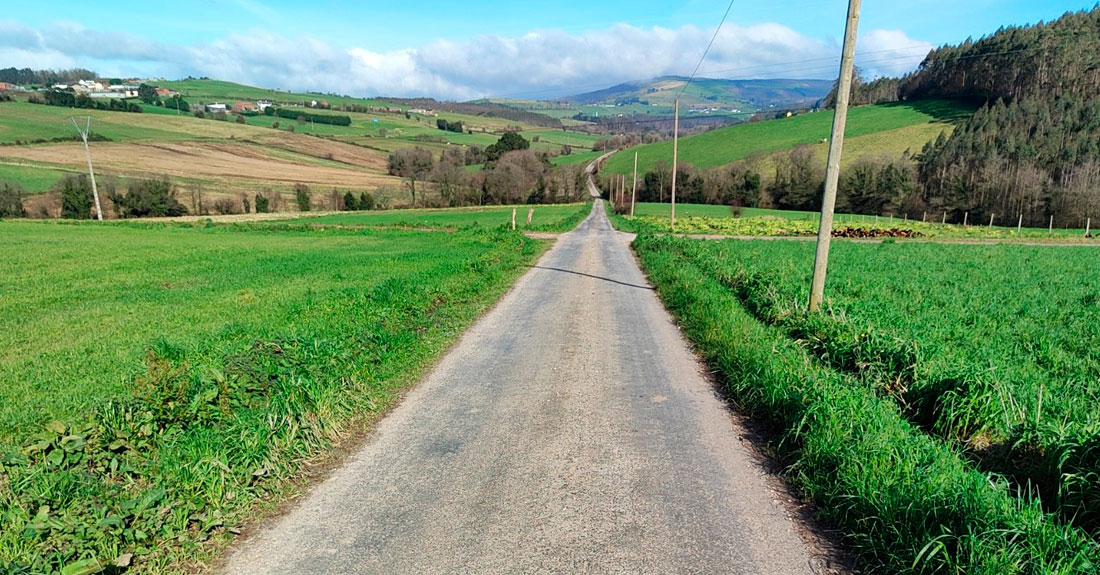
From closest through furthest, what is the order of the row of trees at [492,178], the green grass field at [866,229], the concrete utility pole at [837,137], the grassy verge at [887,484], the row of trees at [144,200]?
1. the grassy verge at [887,484]
2. the concrete utility pole at [837,137]
3. the green grass field at [866,229]
4. the row of trees at [144,200]
5. the row of trees at [492,178]

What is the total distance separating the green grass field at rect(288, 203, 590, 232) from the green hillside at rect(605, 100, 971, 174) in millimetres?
27258

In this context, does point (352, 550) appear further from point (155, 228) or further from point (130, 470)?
point (155, 228)

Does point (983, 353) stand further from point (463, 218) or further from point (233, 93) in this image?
point (233, 93)

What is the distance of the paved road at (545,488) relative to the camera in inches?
141

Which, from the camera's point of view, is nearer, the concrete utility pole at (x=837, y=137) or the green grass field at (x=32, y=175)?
the concrete utility pole at (x=837, y=137)

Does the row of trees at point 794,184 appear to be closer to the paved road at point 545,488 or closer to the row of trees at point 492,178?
the row of trees at point 492,178

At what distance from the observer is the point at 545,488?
4.48 m

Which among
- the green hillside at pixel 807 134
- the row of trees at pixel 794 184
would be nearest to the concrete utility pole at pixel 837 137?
the row of trees at pixel 794 184

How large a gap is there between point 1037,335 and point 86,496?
1185 centimetres

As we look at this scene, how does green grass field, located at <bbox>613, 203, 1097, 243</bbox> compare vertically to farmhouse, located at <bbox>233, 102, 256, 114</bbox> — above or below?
below

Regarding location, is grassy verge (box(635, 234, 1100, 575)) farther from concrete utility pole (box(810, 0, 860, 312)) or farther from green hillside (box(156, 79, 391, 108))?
green hillside (box(156, 79, 391, 108))

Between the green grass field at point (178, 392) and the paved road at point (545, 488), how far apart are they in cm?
51

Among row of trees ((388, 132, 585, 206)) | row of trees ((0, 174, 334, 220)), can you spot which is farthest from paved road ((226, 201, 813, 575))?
row of trees ((388, 132, 585, 206))

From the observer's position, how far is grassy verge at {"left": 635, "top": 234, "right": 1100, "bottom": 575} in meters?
3.18
